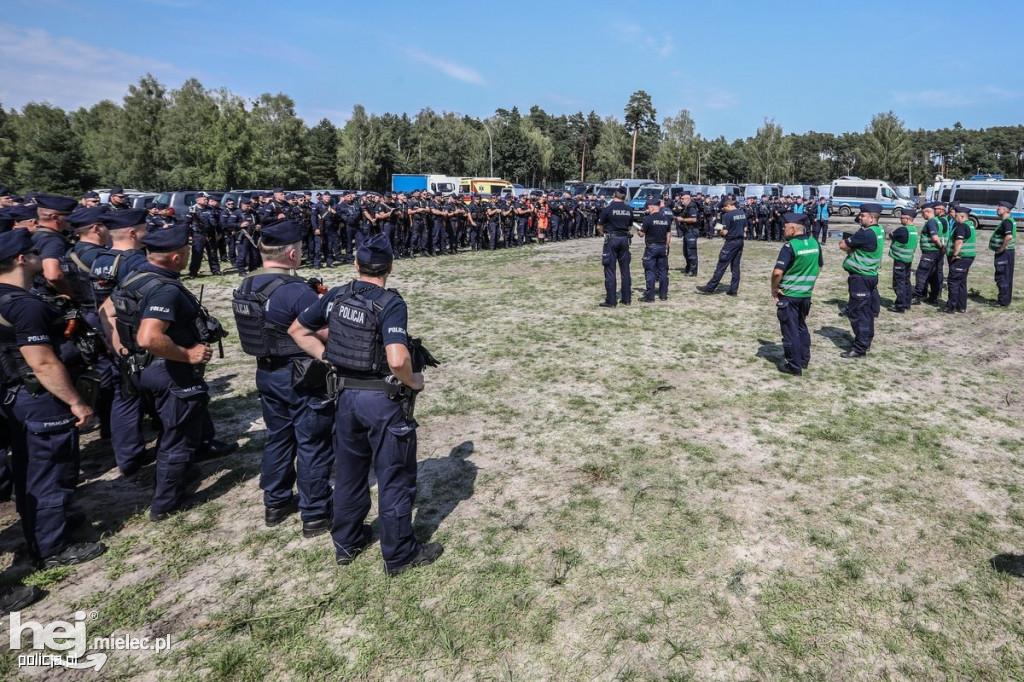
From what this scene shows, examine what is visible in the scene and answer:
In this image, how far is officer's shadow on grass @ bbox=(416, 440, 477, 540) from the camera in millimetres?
3910

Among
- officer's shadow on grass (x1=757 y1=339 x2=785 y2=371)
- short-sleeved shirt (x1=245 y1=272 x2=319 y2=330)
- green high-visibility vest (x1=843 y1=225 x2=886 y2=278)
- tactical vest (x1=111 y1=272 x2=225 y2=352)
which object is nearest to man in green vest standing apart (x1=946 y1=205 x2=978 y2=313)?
green high-visibility vest (x1=843 y1=225 x2=886 y2=278)

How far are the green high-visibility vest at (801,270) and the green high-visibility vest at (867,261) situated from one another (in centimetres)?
99

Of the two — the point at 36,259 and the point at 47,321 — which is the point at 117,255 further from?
the point at 47,321

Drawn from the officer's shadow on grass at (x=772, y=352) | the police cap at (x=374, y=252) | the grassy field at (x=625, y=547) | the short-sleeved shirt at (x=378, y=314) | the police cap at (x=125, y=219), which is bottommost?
the grassy field at (x=625, y=547)

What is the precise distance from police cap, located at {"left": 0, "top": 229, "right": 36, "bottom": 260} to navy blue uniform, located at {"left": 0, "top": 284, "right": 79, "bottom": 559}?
19 cm

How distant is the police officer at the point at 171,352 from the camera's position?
3684 millimetres

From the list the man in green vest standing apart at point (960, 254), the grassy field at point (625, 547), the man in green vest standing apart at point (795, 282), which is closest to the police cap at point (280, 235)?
the grassy field at point (625, 547)

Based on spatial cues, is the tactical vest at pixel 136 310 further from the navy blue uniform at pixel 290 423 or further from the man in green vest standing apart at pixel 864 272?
the man in green vest standing apart at pixel 864 272

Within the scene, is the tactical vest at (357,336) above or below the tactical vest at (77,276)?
below

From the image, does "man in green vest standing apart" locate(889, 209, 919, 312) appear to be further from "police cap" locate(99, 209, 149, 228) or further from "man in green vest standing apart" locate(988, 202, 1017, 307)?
"police cap" locate(99, 209, 149, 228)

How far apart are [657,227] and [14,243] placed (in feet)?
29.2

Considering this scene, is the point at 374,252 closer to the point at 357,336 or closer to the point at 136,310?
the point at 357,336

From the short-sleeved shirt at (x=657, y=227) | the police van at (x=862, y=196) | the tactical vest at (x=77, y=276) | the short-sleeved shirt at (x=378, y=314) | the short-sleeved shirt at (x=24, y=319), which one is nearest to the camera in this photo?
the short-sleeved shirt at (x=378, y=314)

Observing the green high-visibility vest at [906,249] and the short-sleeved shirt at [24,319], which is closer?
the short-sleeved shirt at [24,319]
